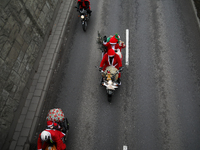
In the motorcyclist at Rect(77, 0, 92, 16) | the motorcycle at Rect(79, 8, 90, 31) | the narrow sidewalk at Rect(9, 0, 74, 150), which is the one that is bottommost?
the narrow sidewalk at Rect(9, 0, 74, 150)

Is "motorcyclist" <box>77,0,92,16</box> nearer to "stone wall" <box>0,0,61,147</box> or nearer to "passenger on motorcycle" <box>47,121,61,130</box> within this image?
"stone wall" <box>0,0,61,147</box>

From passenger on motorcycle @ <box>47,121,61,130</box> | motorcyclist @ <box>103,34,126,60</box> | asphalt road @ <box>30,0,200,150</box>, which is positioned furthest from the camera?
motorcyclist @ <box>103,34,126,60</box>

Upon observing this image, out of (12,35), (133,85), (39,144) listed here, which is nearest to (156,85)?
(133,85)

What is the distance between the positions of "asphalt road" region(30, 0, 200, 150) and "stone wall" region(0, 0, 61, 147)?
4.45 ft

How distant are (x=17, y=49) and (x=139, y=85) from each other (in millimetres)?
5934

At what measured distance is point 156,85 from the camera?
897 cm

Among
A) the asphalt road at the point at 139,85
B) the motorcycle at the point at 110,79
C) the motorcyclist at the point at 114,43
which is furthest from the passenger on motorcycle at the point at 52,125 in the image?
the motorcyclist at the point at 114,43

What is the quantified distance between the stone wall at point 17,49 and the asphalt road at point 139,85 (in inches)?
53.4

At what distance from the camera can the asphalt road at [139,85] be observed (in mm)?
7766

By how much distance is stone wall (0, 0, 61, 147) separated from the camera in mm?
7484

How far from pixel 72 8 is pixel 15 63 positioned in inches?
257

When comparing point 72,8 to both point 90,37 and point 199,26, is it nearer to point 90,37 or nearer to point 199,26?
A: point 90,37

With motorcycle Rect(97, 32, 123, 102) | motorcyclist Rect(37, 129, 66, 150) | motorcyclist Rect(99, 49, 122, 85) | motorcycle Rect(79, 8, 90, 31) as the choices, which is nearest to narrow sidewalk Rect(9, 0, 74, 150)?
motorcycle Rect(79, 8, 90, 31)

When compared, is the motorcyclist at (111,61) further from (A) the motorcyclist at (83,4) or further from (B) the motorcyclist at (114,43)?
(A) the motorcyclist at (83,4)
